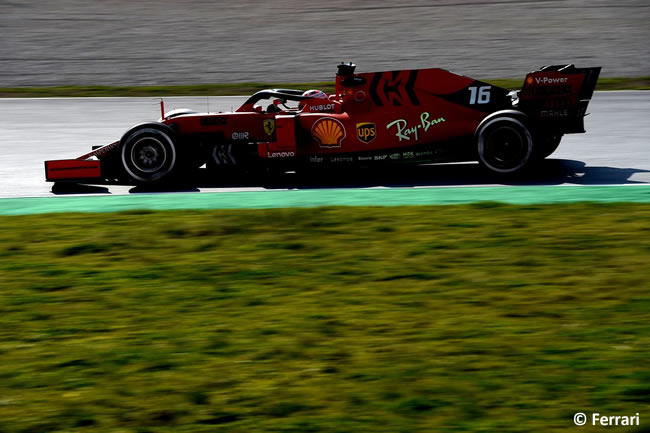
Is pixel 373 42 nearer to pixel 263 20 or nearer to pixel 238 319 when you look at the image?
pixel 263 20

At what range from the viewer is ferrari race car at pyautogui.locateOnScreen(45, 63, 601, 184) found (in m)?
9.29

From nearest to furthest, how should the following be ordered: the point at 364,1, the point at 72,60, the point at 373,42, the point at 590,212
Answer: the point at 590,212 < the point at 72,60 < the point at 373,42 < the point at 364,1

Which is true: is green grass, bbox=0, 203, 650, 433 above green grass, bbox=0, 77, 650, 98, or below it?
below

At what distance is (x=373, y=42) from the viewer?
2186 cm

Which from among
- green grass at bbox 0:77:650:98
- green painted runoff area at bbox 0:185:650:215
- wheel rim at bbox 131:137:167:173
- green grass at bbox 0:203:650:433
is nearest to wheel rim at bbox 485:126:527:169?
green painted runoff area at bbox 0:185:650:215

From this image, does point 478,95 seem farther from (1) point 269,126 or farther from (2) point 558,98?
(1) point 269,126

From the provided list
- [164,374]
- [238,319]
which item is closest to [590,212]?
[238,319]

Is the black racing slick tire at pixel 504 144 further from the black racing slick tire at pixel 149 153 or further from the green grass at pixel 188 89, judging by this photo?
the green grass at pixel 188 89

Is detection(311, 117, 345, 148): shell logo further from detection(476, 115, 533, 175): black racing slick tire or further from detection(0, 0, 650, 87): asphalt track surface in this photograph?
detection(0, 0, 650, 87): asphalt track surface

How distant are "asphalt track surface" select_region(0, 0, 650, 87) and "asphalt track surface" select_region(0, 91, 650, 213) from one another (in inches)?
148

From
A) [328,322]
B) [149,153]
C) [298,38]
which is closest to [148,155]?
[149,153]

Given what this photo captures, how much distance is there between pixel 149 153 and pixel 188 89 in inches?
303

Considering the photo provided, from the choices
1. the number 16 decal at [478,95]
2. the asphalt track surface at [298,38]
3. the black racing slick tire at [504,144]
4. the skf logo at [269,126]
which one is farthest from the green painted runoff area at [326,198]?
the asphalt track surface at [298,38]

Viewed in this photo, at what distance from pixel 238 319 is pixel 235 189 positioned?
4516mm
